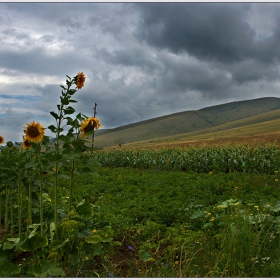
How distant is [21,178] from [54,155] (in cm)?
112

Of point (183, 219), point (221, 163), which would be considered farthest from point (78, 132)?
point (221, 163)

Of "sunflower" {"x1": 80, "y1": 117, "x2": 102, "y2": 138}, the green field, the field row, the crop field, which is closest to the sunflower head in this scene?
the crop field

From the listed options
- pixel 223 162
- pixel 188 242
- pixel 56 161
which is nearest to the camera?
pixel 56 161

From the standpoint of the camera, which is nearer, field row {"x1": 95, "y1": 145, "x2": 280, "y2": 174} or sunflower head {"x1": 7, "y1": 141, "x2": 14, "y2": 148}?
sunflower head {"x1": 7, "y1": 141, "x2": 14, "y2": 148}

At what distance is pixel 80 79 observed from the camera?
4.18m

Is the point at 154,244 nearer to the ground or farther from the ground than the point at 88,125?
nearer to the ground

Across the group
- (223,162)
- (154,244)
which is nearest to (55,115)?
(154,244)

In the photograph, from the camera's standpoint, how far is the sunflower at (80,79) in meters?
4.14

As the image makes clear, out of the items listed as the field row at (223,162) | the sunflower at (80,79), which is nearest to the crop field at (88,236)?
the sunflower at (80,79)

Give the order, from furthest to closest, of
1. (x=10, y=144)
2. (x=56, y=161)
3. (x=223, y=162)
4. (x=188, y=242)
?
1. (x=223, y=162)
2. (x=10, y=144)
3. (x=188, y=242)
4. (x=56, y=161)

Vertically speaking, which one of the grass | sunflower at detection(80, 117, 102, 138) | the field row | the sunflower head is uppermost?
sunflower at detection(80, 117, 102, 138)

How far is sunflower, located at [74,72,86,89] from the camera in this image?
163 inches

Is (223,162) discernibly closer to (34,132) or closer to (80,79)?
(80,79)

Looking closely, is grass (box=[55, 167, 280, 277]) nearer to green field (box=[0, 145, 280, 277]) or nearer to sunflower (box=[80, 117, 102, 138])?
green field (box=[0, 145, 280, 277])
